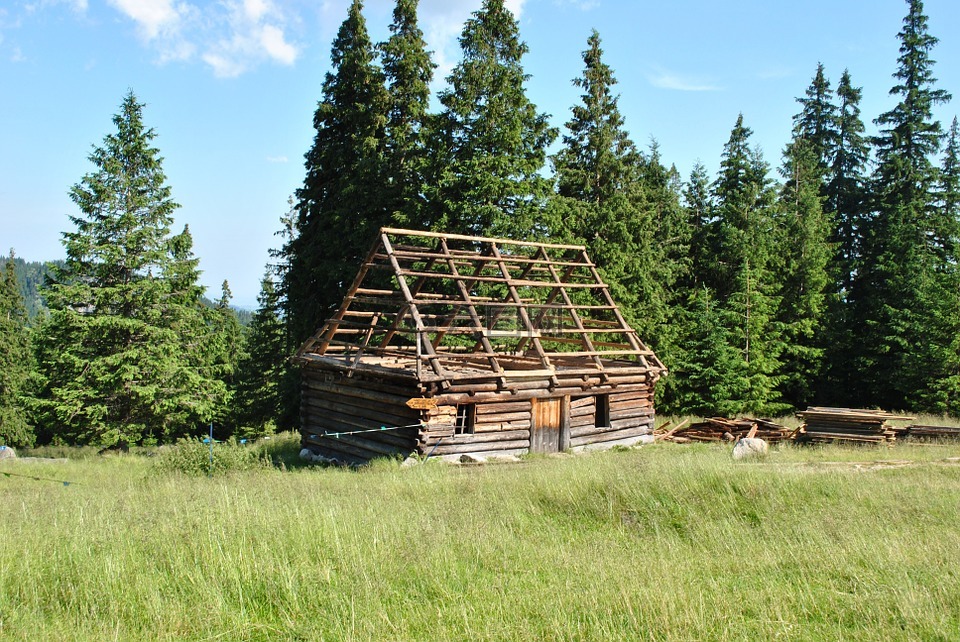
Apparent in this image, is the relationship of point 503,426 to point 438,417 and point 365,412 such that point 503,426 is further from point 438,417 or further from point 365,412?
point 365,412

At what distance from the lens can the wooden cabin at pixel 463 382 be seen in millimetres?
16484

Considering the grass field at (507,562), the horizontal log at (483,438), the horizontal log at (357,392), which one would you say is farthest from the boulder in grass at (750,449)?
the horizontal log at (357,392)

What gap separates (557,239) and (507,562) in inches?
842

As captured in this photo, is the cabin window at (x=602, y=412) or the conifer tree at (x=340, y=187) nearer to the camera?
the cabin window at (x=602, y=412)

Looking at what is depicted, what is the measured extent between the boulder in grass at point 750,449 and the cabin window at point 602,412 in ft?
15.0

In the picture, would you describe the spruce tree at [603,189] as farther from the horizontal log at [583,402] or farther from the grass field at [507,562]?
the grass field at [507,562]

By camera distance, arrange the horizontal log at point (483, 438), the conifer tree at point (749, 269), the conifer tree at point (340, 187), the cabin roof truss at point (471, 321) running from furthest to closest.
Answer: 1. the conifer tree at point (749, 269)
2. the conifer tree at point (340, 187)
3. the cabin roof truss at point (471, 321)
4. the horizontal log at point (483, 438)

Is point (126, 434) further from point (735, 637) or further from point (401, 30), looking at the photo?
point (735, 637)

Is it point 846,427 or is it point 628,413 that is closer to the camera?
point 846,427

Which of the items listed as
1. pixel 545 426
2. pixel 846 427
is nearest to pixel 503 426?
pixel 545 426

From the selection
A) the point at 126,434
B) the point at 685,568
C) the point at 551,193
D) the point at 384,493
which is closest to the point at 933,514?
the point at 685,568

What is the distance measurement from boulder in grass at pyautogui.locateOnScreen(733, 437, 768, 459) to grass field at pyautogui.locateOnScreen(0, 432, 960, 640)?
536 cm

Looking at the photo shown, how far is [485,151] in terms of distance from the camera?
24.2 meters

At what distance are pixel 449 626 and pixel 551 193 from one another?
2285 cm
